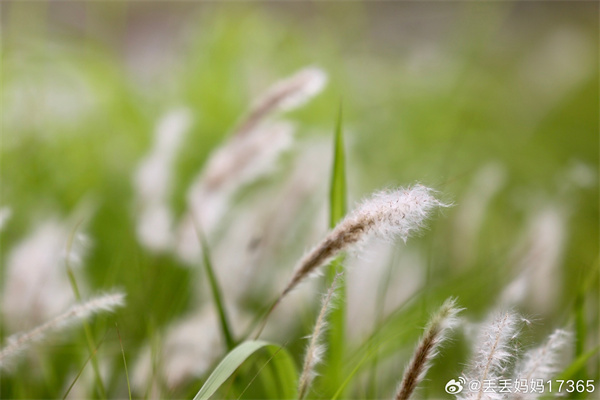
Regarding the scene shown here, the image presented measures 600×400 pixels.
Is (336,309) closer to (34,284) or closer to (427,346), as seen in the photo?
(427,346)

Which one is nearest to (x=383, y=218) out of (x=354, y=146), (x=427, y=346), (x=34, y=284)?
(x=427, y=346)

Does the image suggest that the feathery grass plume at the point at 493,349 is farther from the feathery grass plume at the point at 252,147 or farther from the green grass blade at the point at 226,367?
the feathery grass plume at the point at 252,147

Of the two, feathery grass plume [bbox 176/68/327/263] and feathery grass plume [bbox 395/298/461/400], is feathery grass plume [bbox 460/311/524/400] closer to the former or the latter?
feathery grass plume [bbox 395/298/461/400]

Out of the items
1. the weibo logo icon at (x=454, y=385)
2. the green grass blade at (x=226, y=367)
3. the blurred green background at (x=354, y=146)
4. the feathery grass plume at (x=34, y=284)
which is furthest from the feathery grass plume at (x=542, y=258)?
the feathery grass plume at (x=34, y=284)

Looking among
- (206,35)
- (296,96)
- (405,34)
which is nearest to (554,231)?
(296,96)

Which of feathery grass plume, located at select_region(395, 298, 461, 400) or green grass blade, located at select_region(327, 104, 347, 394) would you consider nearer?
feathery grass plume, located at select_region(395, 298, 461, 400)

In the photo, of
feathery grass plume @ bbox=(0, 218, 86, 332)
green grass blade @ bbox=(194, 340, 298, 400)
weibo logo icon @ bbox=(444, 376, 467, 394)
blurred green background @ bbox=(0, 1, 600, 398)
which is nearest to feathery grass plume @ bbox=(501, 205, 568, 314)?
blurred green background @ bbox=(0, 1, 600, 398)
